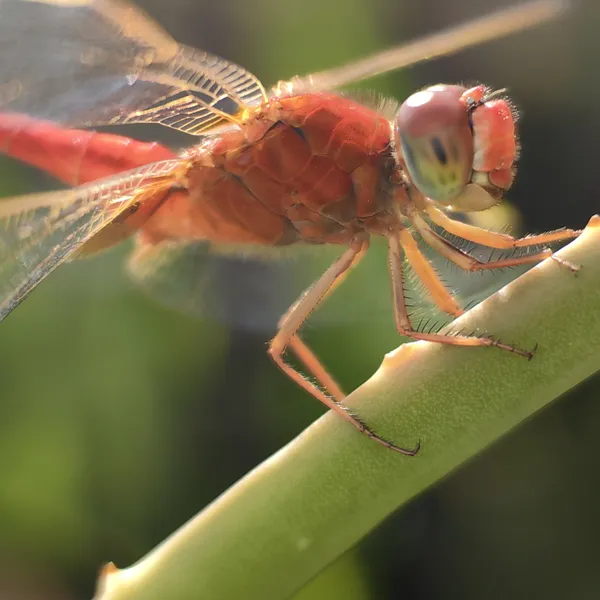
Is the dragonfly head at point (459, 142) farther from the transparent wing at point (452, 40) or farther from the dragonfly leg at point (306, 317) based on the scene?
the dragonfly leg at point (306, 317)

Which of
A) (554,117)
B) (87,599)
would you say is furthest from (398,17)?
(87,599)

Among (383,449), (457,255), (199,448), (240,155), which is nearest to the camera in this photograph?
(383,449)

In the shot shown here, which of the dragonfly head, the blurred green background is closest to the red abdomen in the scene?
the dragonfly head

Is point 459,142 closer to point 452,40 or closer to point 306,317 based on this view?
point 452,40

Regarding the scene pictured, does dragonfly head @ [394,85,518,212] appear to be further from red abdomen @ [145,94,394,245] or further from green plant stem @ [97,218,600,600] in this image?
green plant stem @ [97,218,600,600]

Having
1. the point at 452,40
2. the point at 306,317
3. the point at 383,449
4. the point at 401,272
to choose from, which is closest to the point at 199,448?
the point at 306,317
